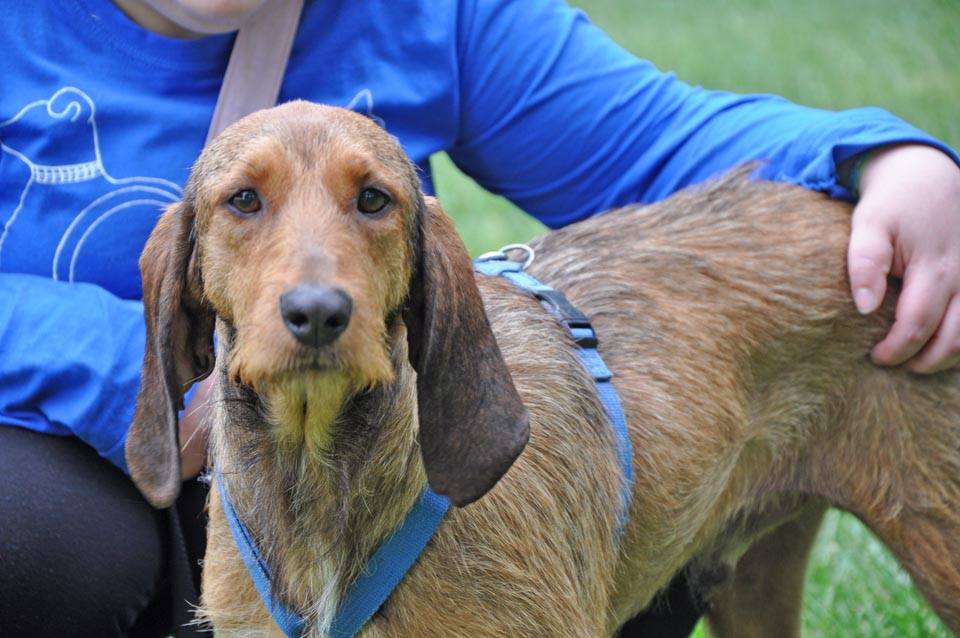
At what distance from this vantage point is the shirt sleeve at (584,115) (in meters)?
3.67

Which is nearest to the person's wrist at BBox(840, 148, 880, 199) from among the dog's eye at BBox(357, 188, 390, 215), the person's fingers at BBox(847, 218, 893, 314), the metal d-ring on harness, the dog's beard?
the person's fingers at BBox(847, 218, 893, 314)

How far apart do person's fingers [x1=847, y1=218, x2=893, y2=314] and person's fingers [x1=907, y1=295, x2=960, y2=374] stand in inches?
6.4

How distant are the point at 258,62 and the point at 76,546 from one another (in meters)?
1.27

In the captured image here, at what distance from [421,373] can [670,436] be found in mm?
866

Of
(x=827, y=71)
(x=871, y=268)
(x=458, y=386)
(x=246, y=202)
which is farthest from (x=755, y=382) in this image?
(x=827, y=71)

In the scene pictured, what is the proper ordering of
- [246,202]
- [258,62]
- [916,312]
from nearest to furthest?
1. [246,202]
2. [916,312]
3. [258,62]

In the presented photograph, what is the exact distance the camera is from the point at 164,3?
3.18m

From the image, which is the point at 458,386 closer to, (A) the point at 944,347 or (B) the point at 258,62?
→ (B) the point at 258,62

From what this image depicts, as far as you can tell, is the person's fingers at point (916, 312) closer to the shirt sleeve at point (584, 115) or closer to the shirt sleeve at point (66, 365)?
the shirt sleeve at point (584, 115)

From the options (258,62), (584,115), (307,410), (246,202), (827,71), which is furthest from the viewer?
(827,71)

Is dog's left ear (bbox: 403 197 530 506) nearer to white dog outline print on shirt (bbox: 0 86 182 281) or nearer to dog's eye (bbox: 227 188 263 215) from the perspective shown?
dog's eye (bbox: 227 188 263 215)

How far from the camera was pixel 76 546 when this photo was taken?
309 centimetres

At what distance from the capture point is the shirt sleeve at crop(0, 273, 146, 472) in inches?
119

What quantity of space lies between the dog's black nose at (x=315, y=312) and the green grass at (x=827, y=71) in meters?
2.44
